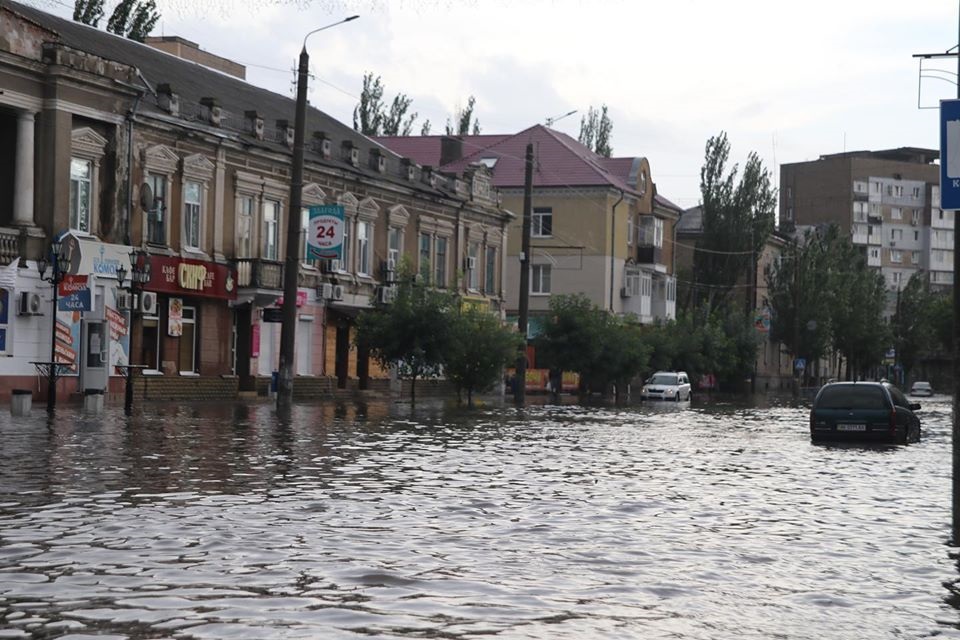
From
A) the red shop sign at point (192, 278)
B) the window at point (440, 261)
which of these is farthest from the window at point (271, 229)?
the window at point (440, 261)

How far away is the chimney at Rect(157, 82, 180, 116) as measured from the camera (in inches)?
1847

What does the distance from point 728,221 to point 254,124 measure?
47.2 meters

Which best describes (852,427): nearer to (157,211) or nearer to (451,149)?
(157,211)

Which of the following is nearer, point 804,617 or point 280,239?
point 804,617

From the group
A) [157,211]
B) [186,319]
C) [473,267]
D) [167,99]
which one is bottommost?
[186,319]

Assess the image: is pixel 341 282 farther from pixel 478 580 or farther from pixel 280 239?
pixel 478 580

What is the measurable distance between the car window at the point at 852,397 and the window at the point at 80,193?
2237cm

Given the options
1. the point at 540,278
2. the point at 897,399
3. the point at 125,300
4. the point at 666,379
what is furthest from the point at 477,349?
the point at 540,278

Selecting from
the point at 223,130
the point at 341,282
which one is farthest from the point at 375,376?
the point at 223,130

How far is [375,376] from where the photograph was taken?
199 feet

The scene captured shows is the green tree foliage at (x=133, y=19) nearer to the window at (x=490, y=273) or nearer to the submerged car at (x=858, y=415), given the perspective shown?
the window at (x=490, y=273)

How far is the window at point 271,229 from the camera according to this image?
53.1 m

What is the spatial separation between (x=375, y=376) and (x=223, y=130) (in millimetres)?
14420

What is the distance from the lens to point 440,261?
216ft
